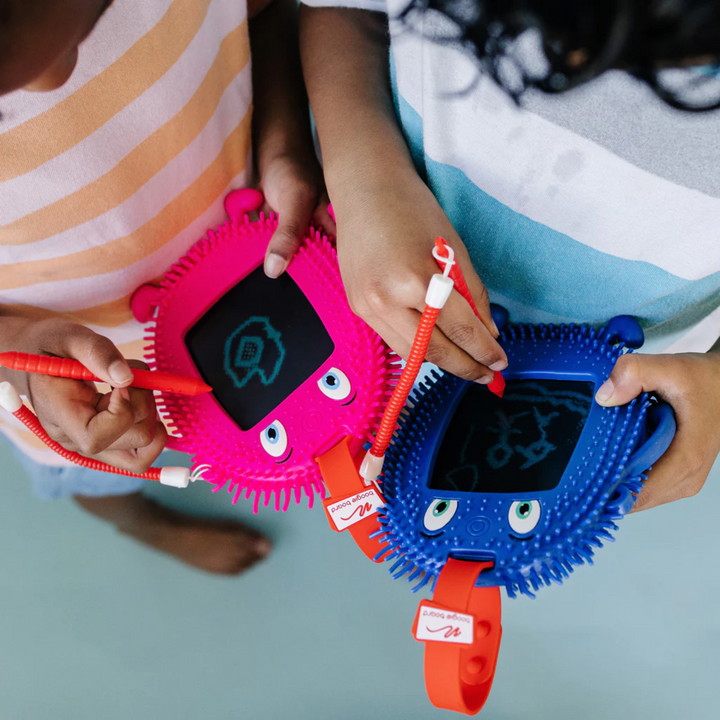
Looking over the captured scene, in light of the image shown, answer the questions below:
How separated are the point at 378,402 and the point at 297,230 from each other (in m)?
0.14

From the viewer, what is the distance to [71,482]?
2.60 ft

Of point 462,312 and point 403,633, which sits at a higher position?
point 462,312

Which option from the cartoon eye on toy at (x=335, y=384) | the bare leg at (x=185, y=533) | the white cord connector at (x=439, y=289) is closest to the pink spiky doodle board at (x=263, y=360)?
the cartoon eye on toy at (x=335, y=384)

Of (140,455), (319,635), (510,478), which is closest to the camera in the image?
(510,478)

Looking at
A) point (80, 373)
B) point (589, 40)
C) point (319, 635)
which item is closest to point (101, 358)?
point (80, 373)

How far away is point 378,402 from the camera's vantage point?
1.33 feet

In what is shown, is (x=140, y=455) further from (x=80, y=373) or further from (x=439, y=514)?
(x=439, y=514)

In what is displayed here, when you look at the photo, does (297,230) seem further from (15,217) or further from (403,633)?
(403,633)

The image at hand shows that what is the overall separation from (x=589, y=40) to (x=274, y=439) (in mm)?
302

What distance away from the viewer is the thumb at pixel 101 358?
1.29 ft

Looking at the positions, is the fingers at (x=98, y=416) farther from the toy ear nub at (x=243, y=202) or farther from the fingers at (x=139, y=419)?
the toy ear nub at (x=243, y=202)

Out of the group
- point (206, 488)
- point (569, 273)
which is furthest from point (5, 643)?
point (569, 273)

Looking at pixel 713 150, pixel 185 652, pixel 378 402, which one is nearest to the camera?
pixel 713 150

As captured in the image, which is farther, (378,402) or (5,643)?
(5,643)
